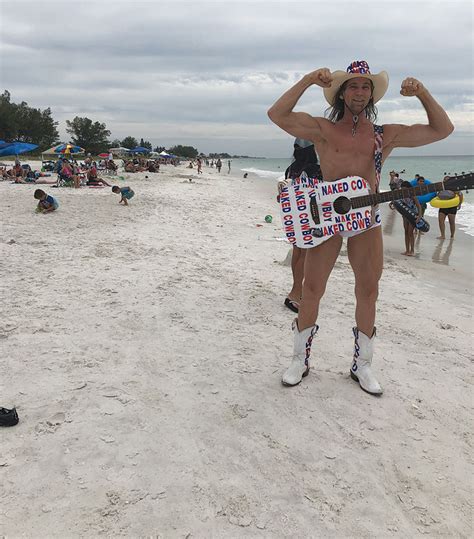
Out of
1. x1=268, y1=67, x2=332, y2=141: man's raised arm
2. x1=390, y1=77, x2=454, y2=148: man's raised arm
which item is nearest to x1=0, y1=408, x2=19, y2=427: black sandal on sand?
x1=268, y1=67, x2=332, y2=141: man's raised arm

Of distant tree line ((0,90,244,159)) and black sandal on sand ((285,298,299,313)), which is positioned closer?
black sandal on sand ((285,298,299,313))

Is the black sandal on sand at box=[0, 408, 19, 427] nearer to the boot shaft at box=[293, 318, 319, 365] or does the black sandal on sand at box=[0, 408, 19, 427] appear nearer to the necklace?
the boot shaft at box=[293, 318, 319, 365]

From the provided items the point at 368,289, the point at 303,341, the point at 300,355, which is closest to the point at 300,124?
the point at 368,289

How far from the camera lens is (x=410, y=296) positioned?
5.35 m

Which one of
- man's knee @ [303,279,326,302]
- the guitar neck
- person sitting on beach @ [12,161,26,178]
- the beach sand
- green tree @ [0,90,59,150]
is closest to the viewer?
the beach sand

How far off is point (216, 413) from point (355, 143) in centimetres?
206

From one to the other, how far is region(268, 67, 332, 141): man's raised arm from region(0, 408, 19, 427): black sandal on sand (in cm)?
246

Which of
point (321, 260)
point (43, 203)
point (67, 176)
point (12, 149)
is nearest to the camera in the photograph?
point (321, 260)

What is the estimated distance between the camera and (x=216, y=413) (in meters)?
2.65

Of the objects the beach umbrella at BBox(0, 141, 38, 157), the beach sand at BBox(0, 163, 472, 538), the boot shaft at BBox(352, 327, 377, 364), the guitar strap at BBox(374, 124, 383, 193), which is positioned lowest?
the beach sand at BBox(0, 163, 472, 538)

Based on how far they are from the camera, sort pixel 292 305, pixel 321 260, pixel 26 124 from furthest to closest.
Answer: pixel 26 124 → pixel 292 305 → pixel 321 260

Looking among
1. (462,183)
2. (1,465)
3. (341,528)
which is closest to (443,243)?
(462,183)

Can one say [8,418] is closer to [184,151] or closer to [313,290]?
[313,290]

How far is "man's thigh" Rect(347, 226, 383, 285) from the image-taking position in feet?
9.26
